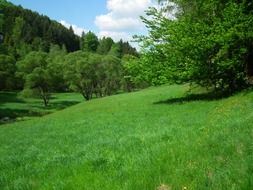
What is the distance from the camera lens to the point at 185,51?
3159cm

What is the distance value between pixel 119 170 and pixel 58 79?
81.2 m

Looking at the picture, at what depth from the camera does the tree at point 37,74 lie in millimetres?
86750

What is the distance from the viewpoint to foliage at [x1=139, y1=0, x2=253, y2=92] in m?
30.3

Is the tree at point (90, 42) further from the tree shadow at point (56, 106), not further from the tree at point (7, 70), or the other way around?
the tree shadow at point (56, 106)

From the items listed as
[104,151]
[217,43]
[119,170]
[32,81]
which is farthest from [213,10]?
[32,81]

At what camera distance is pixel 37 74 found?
86.5m

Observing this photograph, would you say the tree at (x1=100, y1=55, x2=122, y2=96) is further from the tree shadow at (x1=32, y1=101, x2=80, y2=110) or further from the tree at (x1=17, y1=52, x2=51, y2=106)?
the tree at (x1=17, y1=52, x2=51, y2=106)

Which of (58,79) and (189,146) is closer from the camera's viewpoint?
(189,146)

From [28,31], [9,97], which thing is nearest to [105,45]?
[28,31]

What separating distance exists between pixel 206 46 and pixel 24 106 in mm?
60625

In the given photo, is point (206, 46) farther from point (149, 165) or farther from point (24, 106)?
point (24, 106)

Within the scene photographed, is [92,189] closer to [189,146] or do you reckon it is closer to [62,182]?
[62,182]

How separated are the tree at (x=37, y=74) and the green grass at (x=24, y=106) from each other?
9.74ft

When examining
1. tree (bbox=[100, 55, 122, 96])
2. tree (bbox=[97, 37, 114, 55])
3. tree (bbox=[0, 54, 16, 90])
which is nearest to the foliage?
tree (bbox=[100, 55, 122, 96])
